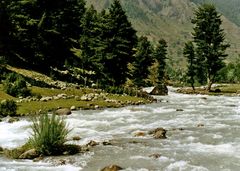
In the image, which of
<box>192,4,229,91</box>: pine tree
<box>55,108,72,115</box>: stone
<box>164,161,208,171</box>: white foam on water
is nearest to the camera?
<box>164,161,208,171</box>: white foam on water

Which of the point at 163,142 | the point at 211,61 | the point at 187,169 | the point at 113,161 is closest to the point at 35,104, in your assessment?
the point at 163,142

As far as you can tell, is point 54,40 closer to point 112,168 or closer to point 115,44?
point 115,44

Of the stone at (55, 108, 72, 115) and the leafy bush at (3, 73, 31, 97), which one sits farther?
the leafy bush at (3, 73, 31, 97)

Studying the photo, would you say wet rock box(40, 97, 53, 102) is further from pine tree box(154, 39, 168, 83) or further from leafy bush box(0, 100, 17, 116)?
pine tree box(154, 39, 168, 83)

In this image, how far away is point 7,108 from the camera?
1396 inches

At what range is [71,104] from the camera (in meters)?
42.7

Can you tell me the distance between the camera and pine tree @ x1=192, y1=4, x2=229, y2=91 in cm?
8925

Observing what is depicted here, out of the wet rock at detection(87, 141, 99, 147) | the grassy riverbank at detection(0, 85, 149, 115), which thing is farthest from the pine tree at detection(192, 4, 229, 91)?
the wet rock at detection(87, 141, 99, 147)

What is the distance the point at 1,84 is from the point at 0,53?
14.1 meters

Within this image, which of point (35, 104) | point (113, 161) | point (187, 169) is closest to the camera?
point (187, 169)

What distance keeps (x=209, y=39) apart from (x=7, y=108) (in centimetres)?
6299

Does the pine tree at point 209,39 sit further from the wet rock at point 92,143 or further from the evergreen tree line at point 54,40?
the wet rock at point 92,143

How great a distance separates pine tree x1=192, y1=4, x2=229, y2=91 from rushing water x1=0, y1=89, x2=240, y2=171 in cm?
5012

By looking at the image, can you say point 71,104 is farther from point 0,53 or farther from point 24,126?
point 0,53
